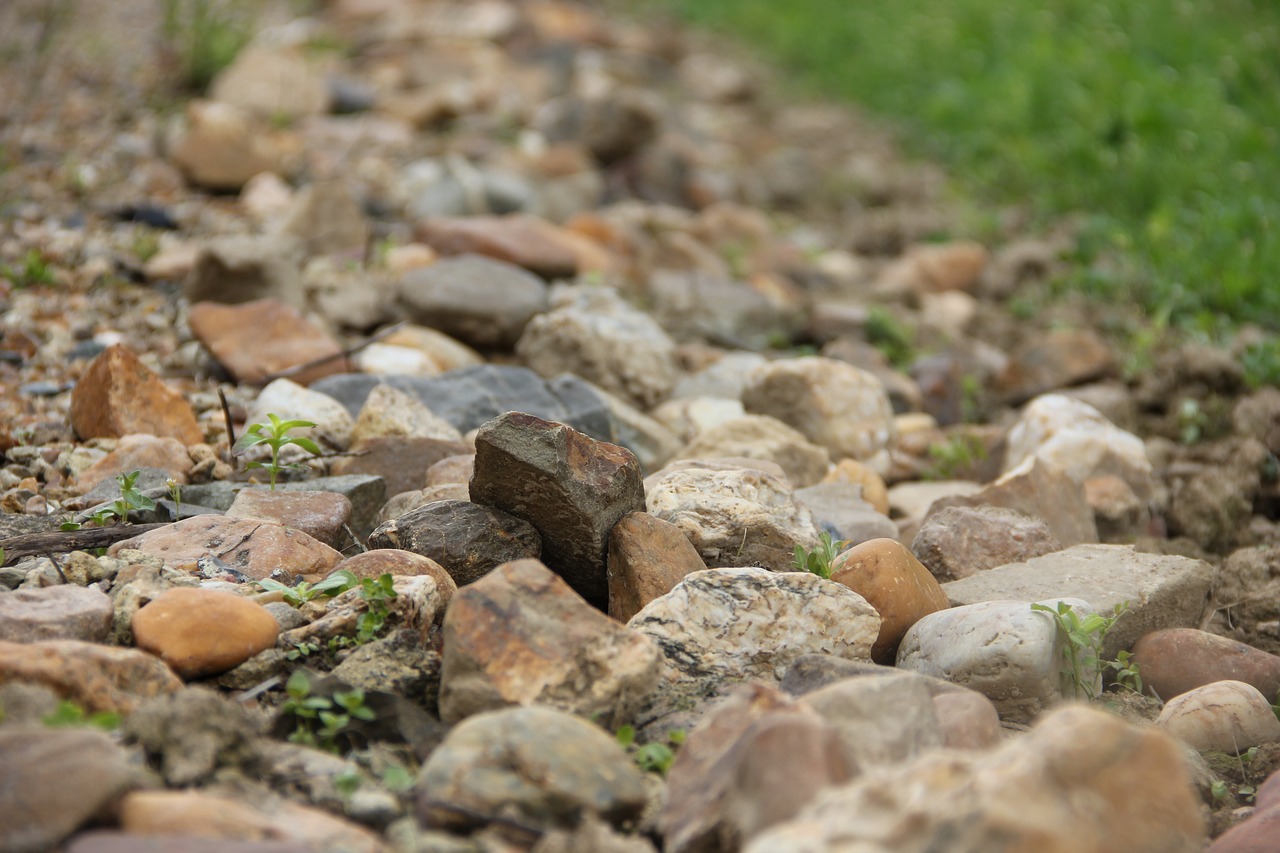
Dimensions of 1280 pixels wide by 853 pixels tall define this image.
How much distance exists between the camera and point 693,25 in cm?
1124

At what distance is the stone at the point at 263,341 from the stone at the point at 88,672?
168 cm

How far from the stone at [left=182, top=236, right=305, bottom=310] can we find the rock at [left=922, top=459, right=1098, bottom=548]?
228 centimetres

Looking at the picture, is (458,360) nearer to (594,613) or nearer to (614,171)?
(594,613)

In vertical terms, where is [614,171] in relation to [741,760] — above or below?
below

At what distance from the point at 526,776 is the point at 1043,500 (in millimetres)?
1996

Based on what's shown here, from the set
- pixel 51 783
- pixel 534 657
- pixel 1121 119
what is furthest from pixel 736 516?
pixel 1121 119

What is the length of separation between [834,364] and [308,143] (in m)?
3.32

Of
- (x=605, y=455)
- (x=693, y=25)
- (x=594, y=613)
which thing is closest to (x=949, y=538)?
(x=605, y=455)

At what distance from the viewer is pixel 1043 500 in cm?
308

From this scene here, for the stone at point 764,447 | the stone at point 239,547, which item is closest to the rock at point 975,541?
the stone at point 764,447

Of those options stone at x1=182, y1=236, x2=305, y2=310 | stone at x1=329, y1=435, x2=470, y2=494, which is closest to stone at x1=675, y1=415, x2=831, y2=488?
stone at x1=329, y1=435, x2=470, y2=494

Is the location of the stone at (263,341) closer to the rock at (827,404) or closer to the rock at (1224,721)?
the rock at (827,404)

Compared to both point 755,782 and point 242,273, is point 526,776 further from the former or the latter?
point 242,273

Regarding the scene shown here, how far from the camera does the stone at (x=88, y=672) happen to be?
1684 millimetres
